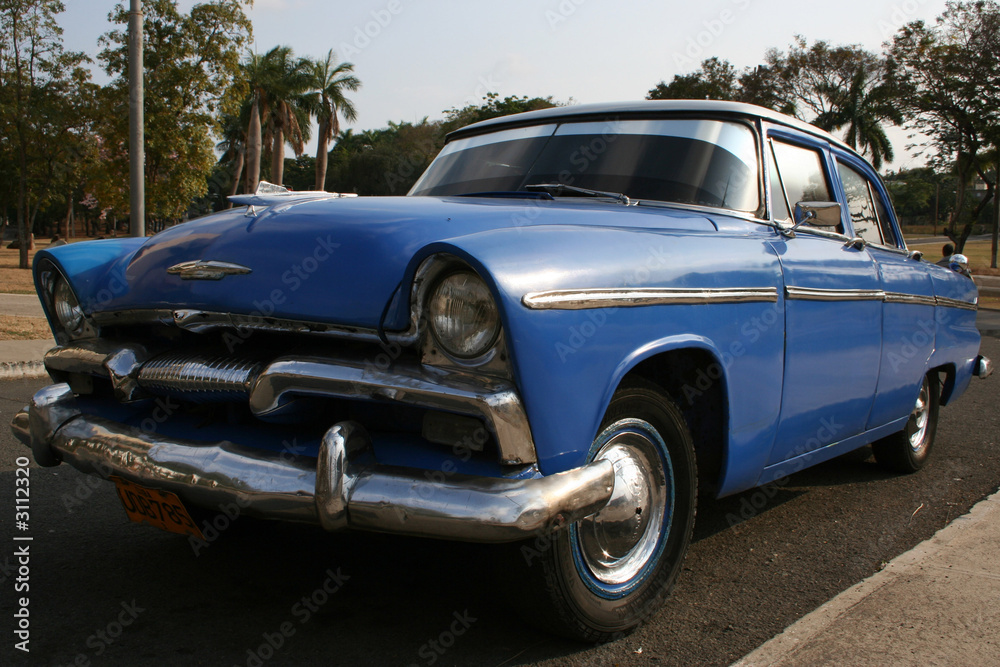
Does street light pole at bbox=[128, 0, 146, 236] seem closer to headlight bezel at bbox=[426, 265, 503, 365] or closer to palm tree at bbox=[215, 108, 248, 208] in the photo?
headlight bezel at bbox=[426, 265, 503, 365]

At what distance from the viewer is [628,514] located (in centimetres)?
248

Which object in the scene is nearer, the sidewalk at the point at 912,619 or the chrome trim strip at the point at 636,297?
the chrome trim strip at the point at 636,297

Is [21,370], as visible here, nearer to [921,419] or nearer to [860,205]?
[860,205]

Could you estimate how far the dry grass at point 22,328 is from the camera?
8.86 m

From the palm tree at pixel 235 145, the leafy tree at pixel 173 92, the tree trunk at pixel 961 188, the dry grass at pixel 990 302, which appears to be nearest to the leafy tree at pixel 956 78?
the tree trunk at pixel 961 188

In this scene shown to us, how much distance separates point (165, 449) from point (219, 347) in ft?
1.17

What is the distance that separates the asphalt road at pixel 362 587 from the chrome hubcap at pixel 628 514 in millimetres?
213

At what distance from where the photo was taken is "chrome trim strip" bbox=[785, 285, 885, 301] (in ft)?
10.0

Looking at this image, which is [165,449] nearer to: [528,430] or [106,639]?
[106,639]

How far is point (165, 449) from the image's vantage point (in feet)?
7.50

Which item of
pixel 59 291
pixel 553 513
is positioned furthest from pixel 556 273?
pixel 59 291

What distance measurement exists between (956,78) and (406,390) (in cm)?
2871

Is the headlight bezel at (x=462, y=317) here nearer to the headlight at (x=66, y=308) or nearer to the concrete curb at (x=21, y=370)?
the headlight at (x=66, y=308)

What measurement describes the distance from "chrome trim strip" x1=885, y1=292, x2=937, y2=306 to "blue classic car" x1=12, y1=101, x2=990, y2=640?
0.72 feet
